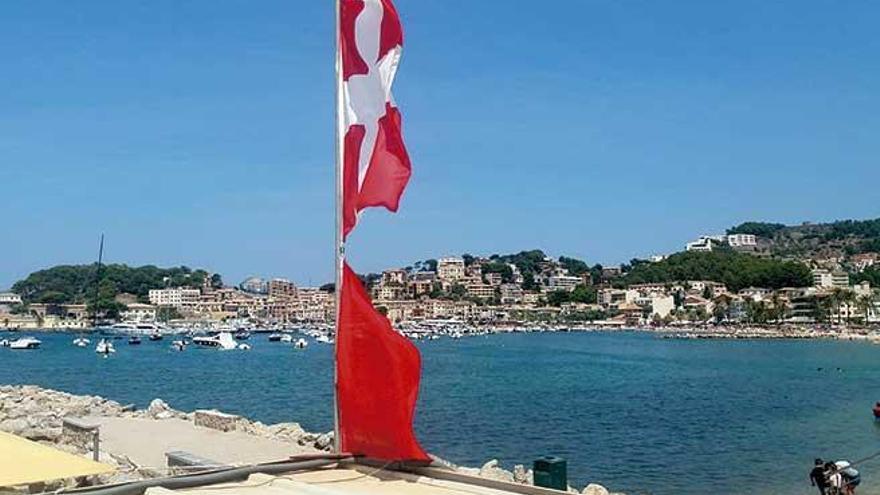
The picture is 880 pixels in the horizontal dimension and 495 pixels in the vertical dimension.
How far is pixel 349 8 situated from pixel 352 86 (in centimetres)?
60

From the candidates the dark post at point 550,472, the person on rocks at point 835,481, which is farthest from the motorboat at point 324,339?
the dark post at point 550,472

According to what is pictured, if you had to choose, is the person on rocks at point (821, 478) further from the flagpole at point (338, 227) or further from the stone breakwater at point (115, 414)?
the flagpole at point (338, 227)

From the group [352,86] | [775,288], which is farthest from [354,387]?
[775,288]

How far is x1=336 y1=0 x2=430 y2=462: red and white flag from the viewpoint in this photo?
6.28 m

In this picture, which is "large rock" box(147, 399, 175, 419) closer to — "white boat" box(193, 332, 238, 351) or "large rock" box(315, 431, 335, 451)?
"large rock" box(315, 431, 335, 451)

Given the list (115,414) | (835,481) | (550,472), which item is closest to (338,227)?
(550,472)

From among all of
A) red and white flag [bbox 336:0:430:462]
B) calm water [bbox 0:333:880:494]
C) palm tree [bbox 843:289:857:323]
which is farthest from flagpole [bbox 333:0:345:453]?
palm tree [bbox 843:289:857:323]

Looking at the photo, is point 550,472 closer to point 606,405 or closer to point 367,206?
point 367,206

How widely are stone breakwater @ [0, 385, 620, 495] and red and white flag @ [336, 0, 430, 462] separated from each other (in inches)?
35.4

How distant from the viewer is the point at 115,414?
26891mm

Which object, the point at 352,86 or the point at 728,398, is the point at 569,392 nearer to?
the point at 728,398

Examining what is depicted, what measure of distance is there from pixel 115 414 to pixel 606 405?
22211mm

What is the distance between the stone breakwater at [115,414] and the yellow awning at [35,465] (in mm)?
815

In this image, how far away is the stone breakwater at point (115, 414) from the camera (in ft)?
46.2
